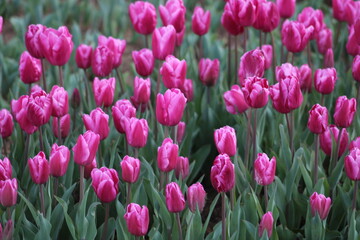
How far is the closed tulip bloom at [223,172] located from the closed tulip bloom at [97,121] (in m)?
0.46

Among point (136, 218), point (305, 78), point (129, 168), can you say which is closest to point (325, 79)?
point (305, 78)

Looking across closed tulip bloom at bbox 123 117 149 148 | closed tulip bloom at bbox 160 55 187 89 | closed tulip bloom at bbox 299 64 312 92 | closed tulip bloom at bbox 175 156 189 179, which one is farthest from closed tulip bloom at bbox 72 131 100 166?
closed tulip bloom at bbox 299 64 312 92

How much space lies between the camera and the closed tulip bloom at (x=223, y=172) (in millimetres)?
1964

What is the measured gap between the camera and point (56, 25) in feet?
13.2

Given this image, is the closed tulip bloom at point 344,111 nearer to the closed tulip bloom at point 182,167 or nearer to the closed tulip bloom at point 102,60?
the closed tulip bloom at point 182,167

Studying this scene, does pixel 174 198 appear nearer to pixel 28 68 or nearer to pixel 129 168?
pixel 129 168

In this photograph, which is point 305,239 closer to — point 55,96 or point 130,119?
point 130,119

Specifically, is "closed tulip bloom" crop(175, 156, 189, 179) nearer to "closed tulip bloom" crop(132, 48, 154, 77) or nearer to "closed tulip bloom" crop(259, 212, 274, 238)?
"closed tulip bloom" crop(259, 212, 274, 238)

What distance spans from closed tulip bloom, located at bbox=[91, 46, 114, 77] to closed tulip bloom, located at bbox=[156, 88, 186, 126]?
1.86ft

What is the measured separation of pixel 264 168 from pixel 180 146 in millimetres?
601

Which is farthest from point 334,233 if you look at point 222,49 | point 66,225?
point 222,49

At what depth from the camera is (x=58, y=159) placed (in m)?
2.13

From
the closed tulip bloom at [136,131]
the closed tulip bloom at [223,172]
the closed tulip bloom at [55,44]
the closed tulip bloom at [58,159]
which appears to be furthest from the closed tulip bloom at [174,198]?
the closed tulip bloom at [55,44]

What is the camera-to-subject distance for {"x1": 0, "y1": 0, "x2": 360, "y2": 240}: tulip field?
212 cm
